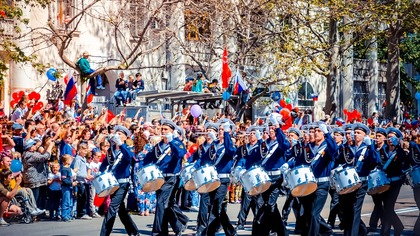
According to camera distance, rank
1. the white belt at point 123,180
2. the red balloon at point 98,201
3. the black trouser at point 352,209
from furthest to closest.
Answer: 1. the red balloon at point 98,201
2. the white belt at point 123,180
3. the black trouser at point 352,209

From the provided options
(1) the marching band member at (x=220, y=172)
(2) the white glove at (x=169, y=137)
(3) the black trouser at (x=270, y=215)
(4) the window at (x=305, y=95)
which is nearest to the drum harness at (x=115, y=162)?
(2) the white glove at (x=169, y=137)

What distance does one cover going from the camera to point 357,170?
50.4ft

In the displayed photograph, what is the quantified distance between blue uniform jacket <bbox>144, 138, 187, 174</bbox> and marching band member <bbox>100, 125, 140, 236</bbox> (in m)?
0.56

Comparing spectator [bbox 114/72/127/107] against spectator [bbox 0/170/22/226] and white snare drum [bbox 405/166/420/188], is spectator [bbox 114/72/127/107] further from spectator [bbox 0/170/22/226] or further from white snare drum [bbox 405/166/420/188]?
white snare drum [bbox 405/166/420/188]

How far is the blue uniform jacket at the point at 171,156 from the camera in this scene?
16156 mm

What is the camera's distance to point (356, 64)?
5206 cm

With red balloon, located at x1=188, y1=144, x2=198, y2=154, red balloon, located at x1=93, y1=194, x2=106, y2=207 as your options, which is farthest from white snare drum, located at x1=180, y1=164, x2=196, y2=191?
red balloon, located at x1=188, y1=144, x2=198, y2=154

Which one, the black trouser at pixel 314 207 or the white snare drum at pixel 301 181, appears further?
the black trouser at pixel 314 207

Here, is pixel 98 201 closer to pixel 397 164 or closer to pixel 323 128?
pixel 323 128

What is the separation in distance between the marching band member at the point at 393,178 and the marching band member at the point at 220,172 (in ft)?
8.91

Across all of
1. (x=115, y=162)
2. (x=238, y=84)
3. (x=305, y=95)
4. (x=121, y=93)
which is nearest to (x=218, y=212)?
(x=115, y=162)

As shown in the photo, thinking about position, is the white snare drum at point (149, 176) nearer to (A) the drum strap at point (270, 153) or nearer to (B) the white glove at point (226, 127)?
(B) the white glove at point (226, 127)

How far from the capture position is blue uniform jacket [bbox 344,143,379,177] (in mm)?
15422

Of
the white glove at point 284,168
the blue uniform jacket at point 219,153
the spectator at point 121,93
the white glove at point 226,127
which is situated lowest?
the white glove at point 284,168
